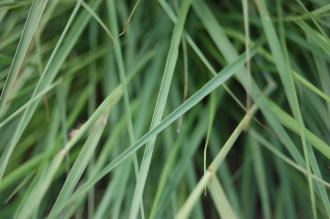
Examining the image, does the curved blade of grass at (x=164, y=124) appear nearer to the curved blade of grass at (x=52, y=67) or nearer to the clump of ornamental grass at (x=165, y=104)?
the clump of ornamental grass at (x=165, y=104)

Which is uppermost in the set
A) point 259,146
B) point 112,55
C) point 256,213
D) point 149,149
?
point 112,55

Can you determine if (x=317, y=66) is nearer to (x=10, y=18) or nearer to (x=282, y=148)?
(x=282, y=148)

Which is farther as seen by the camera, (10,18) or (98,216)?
(10,18)

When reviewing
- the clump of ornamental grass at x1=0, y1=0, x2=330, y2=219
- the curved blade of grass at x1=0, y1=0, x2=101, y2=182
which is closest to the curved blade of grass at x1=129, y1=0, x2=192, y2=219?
the clump of ornamental grass at x1=0, y1=0, x2=330, y2=219

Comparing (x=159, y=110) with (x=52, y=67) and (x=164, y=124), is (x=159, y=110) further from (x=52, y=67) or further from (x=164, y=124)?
(x=52, y=67)

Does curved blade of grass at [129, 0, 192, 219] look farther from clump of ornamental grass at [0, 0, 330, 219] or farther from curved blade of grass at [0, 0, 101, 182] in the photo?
curved blade of grass at [0, 0, 101, 182]

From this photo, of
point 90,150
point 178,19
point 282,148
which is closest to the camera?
point 90,150

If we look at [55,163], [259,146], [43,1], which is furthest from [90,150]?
[259,146]

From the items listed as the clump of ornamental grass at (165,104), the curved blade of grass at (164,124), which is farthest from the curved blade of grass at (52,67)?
the curved blade of grass at (164,124)
